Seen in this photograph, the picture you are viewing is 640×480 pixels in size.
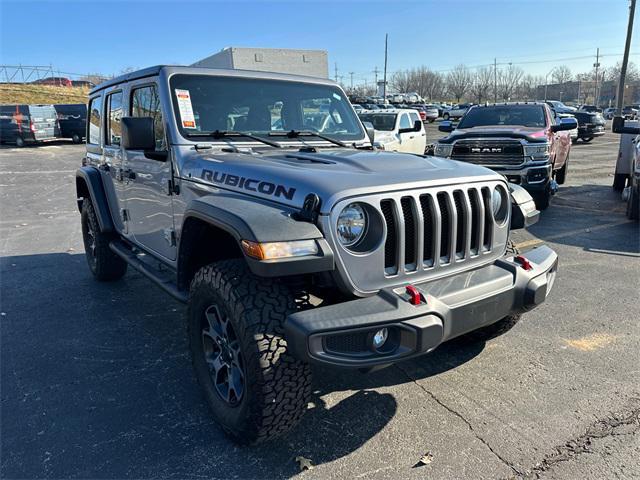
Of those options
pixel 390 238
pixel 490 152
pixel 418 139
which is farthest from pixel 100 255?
pixel 418 139

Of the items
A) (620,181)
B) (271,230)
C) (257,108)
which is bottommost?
(620,181)

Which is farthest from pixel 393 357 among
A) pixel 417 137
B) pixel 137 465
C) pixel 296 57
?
pixel 417 137

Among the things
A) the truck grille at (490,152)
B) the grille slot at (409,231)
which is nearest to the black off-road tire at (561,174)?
the truck grille at (490,152)

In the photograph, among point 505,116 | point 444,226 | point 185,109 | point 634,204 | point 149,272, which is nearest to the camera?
point 444,226

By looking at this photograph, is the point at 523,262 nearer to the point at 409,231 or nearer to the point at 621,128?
the point at 409,231

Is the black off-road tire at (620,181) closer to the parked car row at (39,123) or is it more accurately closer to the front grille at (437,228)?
the front grille at (437,228)

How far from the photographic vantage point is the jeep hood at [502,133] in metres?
8.39

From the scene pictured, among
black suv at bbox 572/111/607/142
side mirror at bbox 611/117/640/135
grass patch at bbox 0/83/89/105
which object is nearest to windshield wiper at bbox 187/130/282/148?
side mirror at bbox 611/117/640/135

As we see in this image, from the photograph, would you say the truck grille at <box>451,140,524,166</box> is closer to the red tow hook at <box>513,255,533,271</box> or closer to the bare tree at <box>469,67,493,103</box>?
the red tow hook at <box>513,255,533,271</box>

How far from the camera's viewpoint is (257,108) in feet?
12.4

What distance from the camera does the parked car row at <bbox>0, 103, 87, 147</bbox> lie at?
22.5 m

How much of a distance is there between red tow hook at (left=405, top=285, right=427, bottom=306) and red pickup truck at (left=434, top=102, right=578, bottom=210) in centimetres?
656

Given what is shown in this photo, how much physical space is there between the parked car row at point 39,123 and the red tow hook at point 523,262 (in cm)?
2311

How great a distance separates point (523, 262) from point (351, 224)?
1.13m
